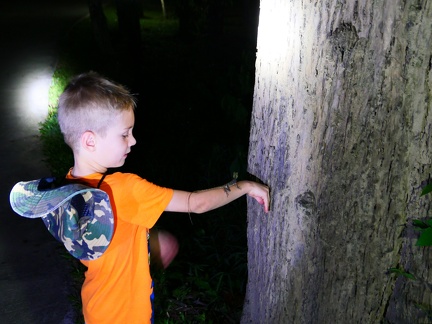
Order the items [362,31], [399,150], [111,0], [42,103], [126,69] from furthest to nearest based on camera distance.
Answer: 1. [111,0]
2. [126,69]
3. [42,103]
4. [399,150]
5. [362,31]

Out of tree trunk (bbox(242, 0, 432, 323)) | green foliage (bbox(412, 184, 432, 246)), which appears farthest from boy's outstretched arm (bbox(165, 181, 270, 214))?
green foliage (bbox(412, 184, 432, 246))

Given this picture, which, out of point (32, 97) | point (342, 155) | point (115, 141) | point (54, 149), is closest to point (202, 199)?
point (115, 141)

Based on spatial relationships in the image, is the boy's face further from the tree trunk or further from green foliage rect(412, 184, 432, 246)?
green foliage rect(412, 184, 432, 246)

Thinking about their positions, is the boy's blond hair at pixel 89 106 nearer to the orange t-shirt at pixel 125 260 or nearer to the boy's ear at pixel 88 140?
the boy's ear at pixel 88 140

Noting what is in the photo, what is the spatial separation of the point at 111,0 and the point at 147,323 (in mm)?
22431

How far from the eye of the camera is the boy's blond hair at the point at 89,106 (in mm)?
2023

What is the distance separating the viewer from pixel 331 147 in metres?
1.97

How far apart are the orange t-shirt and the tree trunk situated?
0.55 metres

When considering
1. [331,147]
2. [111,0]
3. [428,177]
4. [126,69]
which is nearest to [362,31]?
[331,147]

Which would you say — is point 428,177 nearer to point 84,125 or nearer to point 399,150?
point 399,150

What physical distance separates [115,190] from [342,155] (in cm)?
97

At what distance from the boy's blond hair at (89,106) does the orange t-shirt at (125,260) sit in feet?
0.73

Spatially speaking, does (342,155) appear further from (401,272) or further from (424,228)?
(401,272)

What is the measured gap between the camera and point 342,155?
1.97 meters
